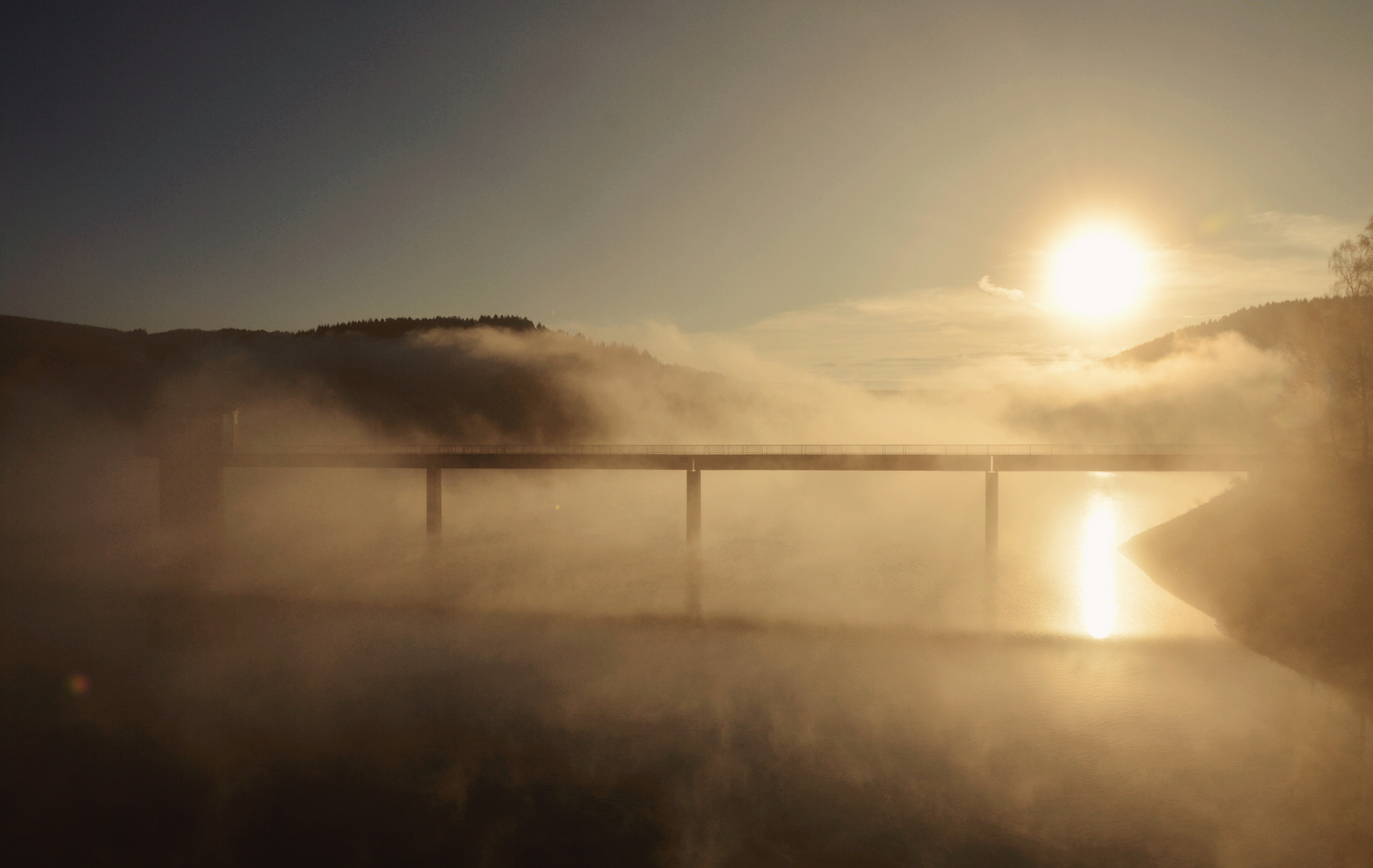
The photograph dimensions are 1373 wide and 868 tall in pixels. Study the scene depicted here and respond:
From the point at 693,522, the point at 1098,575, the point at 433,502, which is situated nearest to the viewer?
the point at 1098,575

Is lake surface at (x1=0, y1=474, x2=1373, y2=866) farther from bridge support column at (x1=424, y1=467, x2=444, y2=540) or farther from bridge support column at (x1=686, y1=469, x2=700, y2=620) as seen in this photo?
bridge support column at (x1=424, y1=467, x2=444, y2=540)

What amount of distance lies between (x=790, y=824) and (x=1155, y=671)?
26.8 m

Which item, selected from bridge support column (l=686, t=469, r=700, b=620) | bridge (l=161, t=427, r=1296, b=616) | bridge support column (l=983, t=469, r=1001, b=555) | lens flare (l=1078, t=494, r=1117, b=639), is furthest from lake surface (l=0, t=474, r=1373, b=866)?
bridge (l=161, t=427, r=1296, b=616)

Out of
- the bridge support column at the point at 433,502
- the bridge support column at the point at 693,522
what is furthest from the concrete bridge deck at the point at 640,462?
the bridge support column at the point at 433,502

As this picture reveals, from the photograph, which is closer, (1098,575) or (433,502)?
(1098,575)

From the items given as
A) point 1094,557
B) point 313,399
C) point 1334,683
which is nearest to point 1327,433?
point 1094,557

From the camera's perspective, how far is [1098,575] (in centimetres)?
6562

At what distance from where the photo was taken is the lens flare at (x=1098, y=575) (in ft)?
158

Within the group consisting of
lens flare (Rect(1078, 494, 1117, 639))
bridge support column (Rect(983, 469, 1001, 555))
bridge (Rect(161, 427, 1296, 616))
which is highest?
bridge (Rect(161, 427, 1296, 616))

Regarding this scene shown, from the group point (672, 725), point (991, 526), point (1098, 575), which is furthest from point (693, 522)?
point (672, 725)

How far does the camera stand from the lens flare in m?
48.2

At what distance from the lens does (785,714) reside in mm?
32062

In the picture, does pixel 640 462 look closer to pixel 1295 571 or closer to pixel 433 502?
pixel 433 502

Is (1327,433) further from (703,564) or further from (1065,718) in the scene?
(703,564)
